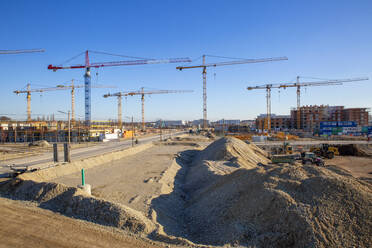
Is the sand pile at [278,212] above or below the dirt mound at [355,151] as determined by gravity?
above

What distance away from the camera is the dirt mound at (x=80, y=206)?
7984 millimetres

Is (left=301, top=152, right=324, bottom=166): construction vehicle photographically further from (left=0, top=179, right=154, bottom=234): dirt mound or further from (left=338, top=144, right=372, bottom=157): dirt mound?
(left=0, top=179, right=154, bottom=234): dirt mound

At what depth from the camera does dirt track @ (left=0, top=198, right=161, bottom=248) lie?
22.1 ft

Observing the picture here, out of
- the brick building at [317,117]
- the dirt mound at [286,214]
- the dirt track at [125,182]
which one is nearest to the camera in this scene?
the dirt mound at [286,214]

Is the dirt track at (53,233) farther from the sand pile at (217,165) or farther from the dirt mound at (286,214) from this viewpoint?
the sand pile at (217,165)

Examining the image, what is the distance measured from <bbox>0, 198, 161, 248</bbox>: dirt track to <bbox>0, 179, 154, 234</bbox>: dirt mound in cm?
39

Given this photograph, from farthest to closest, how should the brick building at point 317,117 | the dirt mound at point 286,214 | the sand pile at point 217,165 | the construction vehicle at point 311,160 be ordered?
the brick building at point 317,117
the construction vehicle at point 311,160
the sand pile at point 217,165
the dirt mound at point 286,214

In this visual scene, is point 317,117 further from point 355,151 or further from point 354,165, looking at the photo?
point 354,165

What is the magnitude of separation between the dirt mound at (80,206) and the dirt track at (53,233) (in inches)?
15.4

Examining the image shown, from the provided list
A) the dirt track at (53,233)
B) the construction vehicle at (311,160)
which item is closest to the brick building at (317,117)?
the construction vehicle at (311,160)

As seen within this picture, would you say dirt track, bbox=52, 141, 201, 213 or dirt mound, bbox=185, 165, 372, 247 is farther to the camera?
dirt track, bbox=52, 141, 201, 213

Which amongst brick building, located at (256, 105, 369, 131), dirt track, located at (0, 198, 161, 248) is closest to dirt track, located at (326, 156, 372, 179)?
dirt track, located at (0, 198, 161, 248)

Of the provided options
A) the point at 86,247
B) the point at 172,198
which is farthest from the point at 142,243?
the point at 172,198

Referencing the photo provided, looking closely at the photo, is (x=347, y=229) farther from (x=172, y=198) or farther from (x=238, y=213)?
(x=172, y=198)
